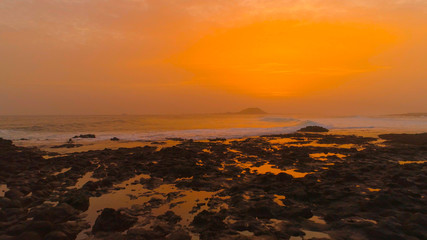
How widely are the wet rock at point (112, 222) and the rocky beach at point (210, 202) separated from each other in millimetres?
26

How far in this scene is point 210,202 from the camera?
8133mm

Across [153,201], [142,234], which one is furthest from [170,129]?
[142,234]

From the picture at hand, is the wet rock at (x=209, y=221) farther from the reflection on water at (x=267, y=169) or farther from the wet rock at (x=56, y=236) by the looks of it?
the reflection on water at (x=267, y=169)

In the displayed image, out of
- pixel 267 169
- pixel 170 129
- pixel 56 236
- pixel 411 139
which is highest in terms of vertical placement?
pixel 411 139

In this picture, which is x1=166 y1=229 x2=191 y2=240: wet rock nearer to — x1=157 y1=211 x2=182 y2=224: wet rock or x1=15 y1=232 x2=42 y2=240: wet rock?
x1=157 y1=211 x2=182 y2=224: wet rock

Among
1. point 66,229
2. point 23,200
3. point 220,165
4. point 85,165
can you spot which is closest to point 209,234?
point 66,229

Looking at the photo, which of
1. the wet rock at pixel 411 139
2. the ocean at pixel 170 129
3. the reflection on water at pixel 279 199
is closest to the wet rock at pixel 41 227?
the reflection on water at pixel 279 199

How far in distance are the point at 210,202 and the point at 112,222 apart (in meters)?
3.25

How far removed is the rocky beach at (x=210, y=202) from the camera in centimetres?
583

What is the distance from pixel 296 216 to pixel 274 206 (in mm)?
830

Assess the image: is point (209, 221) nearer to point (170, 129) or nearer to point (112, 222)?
point (112, 222)

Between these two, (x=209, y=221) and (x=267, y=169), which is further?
(x=267, y=169)

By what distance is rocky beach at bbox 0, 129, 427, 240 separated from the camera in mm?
5828

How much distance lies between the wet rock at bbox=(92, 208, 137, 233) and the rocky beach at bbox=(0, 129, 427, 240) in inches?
1.0
